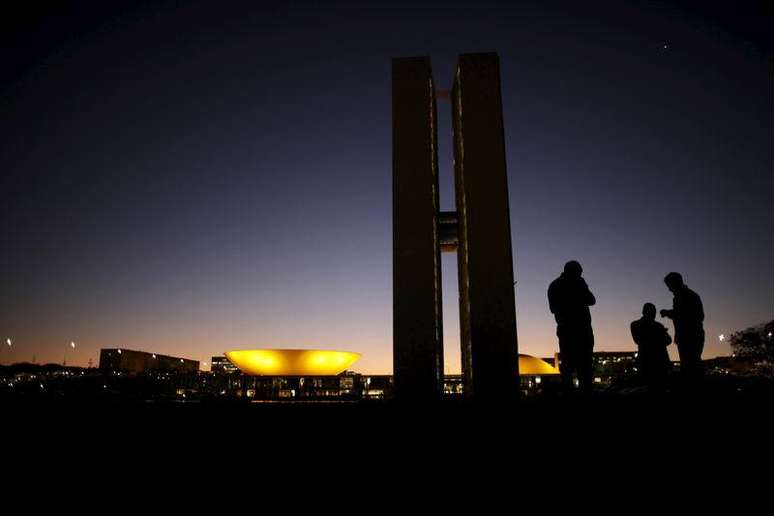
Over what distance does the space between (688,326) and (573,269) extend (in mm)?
1774

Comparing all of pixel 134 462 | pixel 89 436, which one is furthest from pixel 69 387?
pixel 134 462

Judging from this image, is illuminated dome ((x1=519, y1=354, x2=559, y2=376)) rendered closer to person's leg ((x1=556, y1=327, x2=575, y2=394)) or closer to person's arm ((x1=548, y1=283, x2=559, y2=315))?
person's leg ((x1=556, y1=327, x2=575, y2=394))

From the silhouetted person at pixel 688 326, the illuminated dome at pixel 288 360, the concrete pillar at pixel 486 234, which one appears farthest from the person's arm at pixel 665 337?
the illuminated dome at pixel 288 360

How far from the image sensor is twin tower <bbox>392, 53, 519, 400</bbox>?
349 inches

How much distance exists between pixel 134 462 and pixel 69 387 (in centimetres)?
1216

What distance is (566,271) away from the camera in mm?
6012

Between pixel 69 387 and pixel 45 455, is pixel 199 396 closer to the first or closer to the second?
pixel 69 387

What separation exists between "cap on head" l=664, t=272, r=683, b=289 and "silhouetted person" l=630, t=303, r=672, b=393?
1.60 ft

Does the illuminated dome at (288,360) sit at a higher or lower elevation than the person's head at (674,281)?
lower

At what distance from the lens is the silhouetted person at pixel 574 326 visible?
19.1 ft

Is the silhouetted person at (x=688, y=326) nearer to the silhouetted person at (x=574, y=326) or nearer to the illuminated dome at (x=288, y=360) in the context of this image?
the silhouetted person at (x=574, y=326)

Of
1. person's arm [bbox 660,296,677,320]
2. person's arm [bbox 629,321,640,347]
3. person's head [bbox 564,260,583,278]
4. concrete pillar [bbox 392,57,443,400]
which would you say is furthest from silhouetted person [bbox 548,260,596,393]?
concrete pillar [bbox 392,57,443,400]

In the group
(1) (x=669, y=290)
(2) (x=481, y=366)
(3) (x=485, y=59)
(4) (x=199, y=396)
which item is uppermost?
(3) (x=485, y=59)

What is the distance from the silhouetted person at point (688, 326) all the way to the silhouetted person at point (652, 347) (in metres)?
0.38
